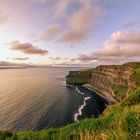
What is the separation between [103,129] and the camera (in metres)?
13.6

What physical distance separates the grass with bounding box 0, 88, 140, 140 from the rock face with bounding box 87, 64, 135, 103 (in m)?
90.3

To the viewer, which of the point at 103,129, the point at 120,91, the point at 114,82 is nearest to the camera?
the point at 103,129

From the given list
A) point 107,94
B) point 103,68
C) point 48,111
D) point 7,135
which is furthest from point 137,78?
point 7,135

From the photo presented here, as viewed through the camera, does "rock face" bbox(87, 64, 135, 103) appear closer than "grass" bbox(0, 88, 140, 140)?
No

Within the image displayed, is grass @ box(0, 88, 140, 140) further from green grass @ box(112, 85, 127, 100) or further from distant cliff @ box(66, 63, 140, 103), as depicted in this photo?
distant cliff @ box(66, 63, 140, 103)

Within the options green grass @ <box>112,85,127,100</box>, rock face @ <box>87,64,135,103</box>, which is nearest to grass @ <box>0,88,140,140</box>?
green grass @ <box>112,85,127,100</box>

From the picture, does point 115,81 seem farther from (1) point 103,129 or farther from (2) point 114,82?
(1) point 103,129

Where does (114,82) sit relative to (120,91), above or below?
above

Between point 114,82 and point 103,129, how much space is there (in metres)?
134

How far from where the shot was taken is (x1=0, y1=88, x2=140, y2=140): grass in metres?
7.63

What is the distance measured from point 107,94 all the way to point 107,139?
430 feet

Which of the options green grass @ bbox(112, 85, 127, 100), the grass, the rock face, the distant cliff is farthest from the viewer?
the rock face

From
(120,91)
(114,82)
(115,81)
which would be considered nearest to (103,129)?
(120,91)

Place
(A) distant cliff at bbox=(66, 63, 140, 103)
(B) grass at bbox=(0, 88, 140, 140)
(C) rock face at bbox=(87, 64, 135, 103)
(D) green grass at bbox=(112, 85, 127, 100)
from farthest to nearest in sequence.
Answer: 1. (C) rock face at bbox=(87, 64, 135, 103)
2. (A) distant cliff at bbox=(66, 63, 140, 103)
3. (D) green grass at bbox=(112, 85, 127, 100)
4. (B) grass at bbox=(0, 88, 140, 140)
